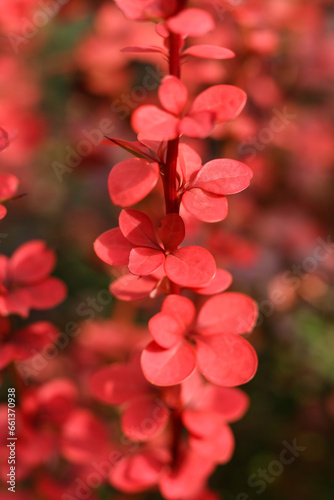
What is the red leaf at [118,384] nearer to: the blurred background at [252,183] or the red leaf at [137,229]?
the red leaf at [137,229]

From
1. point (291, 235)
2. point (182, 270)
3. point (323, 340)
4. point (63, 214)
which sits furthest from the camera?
point (63, 214)

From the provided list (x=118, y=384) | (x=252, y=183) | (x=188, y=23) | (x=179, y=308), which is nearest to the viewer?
(x=188, y=23)

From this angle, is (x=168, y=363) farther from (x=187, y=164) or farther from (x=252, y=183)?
(x=252, y=183)

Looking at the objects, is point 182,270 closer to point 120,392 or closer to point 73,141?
point 120,392

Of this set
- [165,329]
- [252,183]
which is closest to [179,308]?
[165,329]

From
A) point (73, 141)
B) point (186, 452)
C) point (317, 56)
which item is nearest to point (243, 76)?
point (317, 56)

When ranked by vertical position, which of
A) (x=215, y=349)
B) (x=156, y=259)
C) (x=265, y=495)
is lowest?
(x=265, y=495)
